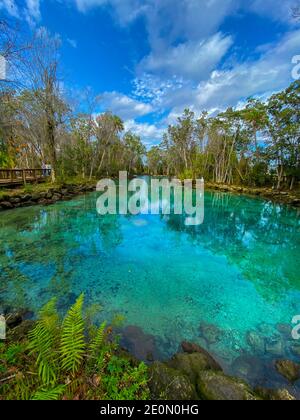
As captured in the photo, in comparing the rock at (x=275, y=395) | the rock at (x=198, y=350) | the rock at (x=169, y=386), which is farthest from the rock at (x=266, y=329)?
the rock at (x=169, y=386)

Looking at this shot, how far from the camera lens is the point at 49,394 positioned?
147 cm

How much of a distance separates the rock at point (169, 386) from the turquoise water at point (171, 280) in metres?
0.92

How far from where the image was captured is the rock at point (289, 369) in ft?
8.30

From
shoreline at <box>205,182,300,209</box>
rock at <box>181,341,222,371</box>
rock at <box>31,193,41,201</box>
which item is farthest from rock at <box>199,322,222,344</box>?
shoreline at <box>205,182,300,209</box>

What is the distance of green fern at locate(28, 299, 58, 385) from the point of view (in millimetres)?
1674

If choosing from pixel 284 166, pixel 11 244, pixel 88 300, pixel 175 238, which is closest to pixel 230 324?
pixel 88 300

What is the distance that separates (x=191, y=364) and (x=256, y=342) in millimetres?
1543

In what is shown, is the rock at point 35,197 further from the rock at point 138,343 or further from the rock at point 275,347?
the rock at point 275,347

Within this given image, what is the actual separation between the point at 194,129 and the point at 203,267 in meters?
29.1

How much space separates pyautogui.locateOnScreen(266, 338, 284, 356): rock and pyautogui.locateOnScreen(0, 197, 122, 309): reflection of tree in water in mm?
3864

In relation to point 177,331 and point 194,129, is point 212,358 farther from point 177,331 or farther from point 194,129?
point 194,129

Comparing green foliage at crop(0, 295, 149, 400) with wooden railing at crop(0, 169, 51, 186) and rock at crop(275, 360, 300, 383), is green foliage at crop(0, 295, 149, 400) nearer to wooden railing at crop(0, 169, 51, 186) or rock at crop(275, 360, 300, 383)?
rock at crop(275, 360, 300, 383)

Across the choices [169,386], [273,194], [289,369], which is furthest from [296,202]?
[169,386]
